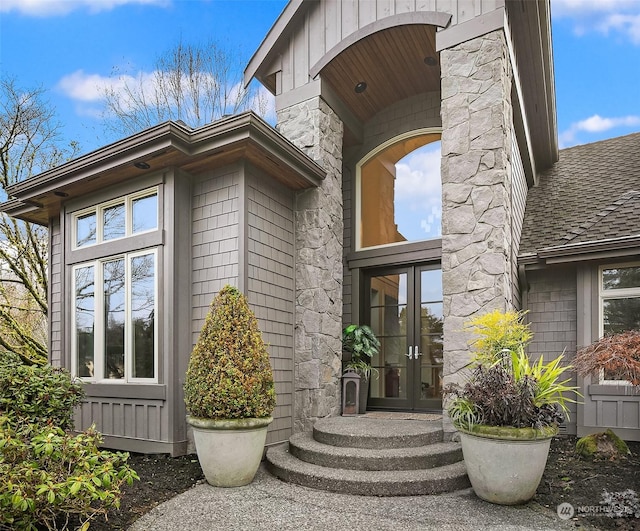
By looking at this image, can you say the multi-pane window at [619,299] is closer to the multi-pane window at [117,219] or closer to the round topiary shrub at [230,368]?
the round topiary shrub at [230,368]

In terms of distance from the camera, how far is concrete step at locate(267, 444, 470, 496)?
13.2ft

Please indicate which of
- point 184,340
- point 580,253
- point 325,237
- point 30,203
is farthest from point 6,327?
point 580,253

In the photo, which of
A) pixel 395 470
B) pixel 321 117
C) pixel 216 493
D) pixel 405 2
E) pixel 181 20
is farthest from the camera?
pixel 181 20

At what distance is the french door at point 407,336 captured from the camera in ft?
21.5

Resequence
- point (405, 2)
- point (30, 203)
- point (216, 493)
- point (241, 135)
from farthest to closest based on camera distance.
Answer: point (30, 203) → point (405, 2) → point (241, 135) → point (216, 493)

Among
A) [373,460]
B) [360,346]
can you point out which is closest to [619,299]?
[360,346]

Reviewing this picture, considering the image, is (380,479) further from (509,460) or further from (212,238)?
(212,238)

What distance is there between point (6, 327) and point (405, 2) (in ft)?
34.8

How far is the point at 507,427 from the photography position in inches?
144

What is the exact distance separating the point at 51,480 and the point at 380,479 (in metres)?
2.39

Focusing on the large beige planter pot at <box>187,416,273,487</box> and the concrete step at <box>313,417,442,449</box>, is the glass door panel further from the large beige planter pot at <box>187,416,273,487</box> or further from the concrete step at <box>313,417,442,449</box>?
the large beige planter pot at <box>187,416,273,487</box>

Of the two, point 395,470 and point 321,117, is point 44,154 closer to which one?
point 321,117

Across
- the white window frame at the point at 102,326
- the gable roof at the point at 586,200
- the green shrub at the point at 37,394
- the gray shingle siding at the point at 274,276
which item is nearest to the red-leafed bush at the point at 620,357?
the gable roof at the point at 586,200

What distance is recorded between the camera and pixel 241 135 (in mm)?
4789
